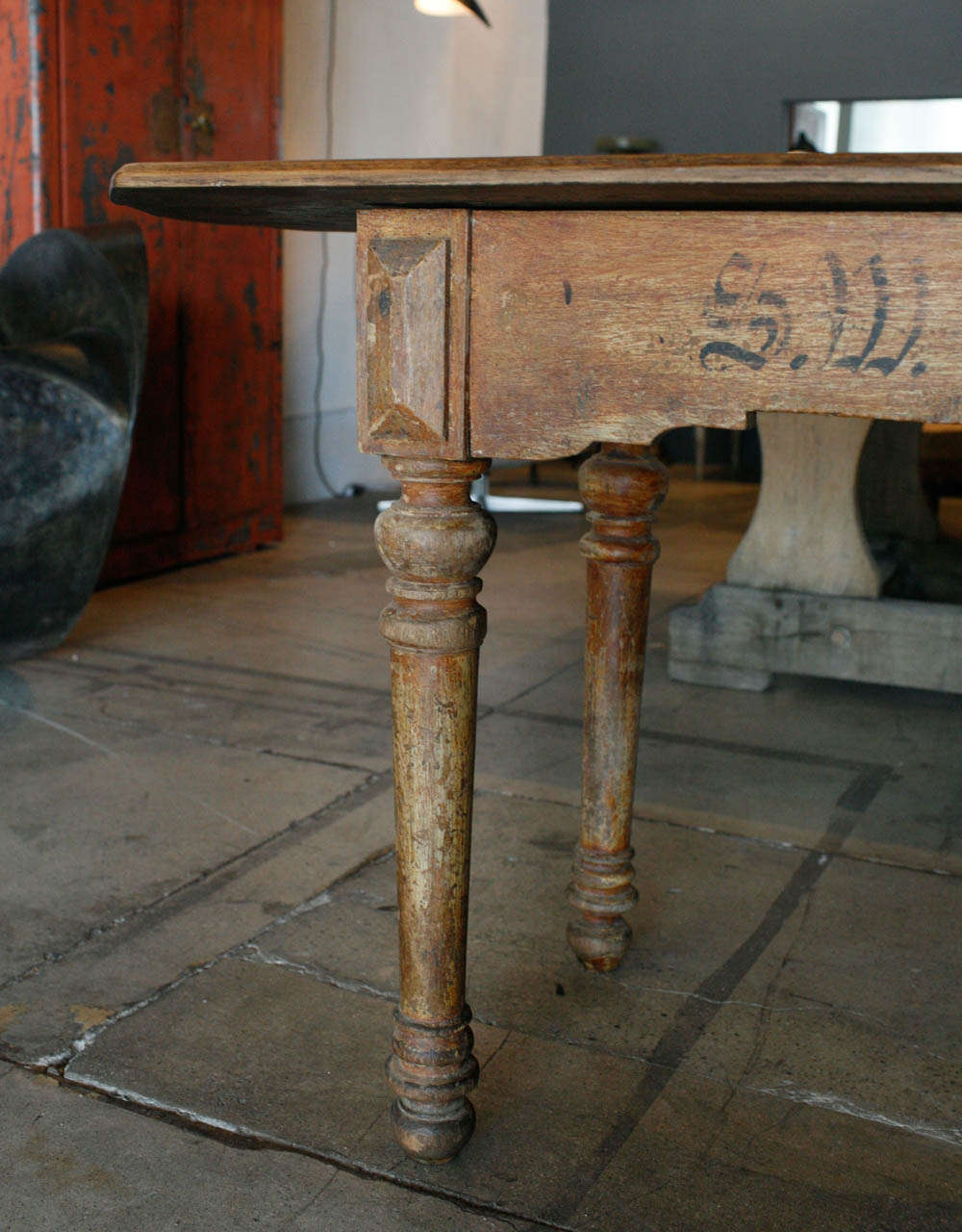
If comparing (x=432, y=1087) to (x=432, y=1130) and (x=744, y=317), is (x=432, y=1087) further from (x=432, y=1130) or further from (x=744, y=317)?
(x=744, y=317)

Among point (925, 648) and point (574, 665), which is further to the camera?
point (574, 665)

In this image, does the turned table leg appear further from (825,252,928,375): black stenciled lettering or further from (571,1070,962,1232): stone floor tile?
(825,252,928,375): black stenciled lettering

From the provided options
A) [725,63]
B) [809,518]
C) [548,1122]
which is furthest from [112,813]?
[725,63]

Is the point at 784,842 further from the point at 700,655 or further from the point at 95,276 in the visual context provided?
the point at 95,276

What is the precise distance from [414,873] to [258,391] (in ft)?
10.4

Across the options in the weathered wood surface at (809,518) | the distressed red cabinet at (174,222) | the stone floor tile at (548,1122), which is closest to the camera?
the stone floor tile at (548,1122)

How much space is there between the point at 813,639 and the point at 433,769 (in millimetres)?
1660

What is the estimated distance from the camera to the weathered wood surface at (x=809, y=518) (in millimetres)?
2570

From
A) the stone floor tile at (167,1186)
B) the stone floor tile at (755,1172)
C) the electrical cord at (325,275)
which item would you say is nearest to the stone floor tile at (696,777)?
the stone floor tile at (755,1172)

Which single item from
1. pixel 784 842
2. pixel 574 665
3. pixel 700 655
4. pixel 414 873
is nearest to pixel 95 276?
pixel 574 665

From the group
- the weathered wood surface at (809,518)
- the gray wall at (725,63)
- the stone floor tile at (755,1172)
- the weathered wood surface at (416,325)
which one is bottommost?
the stone floor tile at (755,1172)

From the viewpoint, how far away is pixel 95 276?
102 inches

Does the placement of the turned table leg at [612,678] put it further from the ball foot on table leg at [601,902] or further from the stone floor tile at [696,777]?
the stone floor tile at [696,777]

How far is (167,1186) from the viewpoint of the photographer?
3.44 feet
